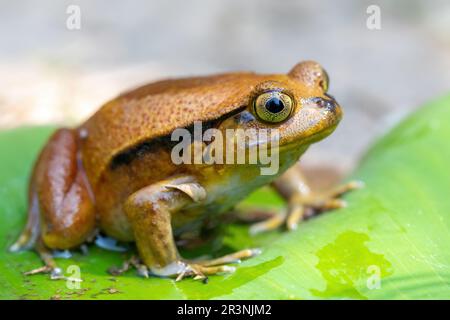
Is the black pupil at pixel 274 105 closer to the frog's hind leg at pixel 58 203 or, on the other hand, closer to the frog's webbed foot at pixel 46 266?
the frog's hind leg at pixel 58 203

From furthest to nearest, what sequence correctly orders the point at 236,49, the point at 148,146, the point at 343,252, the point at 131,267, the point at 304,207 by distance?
the point at 236,49
the point at 304,207
the point at 148,146
the point at 131,267
the point at 343,252

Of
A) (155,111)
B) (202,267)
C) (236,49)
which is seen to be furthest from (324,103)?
(236,49)

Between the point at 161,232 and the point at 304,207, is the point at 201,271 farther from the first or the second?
the point at 304,207

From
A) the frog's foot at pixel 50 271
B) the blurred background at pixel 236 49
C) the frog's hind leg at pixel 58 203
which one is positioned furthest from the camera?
the blurred background at pixel 236 49

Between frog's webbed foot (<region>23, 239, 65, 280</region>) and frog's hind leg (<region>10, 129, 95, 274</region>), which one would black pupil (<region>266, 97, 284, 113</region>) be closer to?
frog's hind leg (<region>10, 129, 95, 274</region>)

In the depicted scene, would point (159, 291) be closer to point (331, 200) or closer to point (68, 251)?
point (68, 251)

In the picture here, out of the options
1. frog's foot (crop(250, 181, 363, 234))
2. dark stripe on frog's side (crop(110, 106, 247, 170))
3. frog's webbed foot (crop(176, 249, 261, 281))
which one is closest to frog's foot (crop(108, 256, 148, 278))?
frog's webbed foot (crop(176, 249, 261, 281))

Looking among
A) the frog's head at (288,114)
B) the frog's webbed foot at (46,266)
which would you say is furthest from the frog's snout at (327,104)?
the frog's webbed foot at (46,266)
